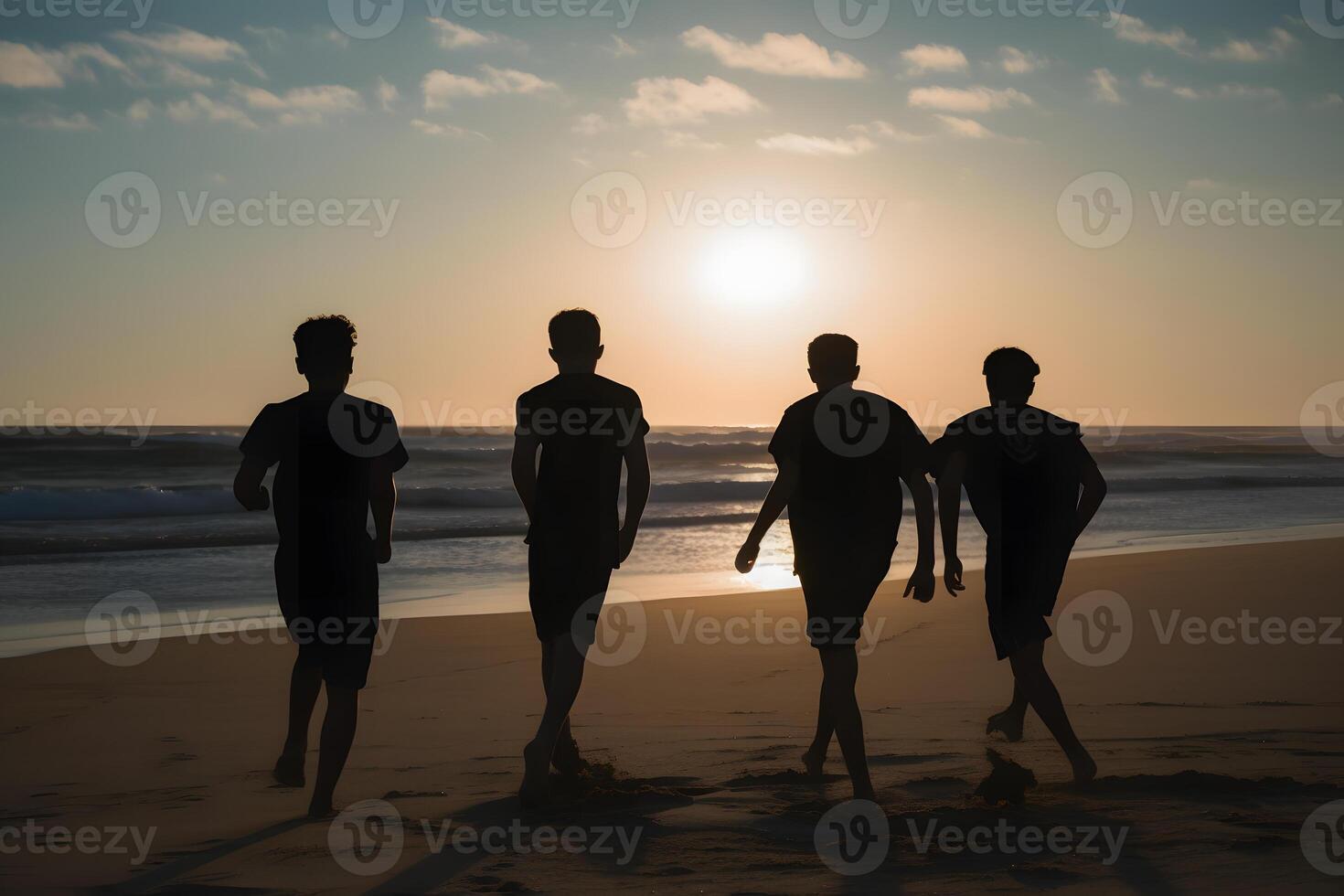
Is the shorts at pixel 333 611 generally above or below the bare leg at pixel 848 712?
above

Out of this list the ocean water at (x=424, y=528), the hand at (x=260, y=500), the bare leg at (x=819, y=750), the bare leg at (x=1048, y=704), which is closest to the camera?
the hand at (x=260, y=500)

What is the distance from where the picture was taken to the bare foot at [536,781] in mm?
3887

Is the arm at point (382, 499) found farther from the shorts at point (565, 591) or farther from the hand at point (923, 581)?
the hand at point (923, 581)

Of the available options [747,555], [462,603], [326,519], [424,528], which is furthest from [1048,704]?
[424,528]

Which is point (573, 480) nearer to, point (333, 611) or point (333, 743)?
point (333, 611)

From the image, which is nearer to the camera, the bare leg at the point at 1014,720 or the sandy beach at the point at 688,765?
the sandy beach at the point at 688,765

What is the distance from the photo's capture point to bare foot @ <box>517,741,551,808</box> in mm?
3887

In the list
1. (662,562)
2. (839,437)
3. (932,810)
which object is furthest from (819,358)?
(662,562)

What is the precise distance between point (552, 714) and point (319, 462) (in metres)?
1.21

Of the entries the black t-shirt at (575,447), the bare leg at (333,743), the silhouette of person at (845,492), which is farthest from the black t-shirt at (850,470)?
the bare leg at (333,743)

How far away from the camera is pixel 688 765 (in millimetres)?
4660

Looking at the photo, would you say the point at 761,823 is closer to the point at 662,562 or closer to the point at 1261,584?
the point at 1261,584

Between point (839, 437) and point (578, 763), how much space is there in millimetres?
1601

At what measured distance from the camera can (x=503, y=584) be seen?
11.7 metres
